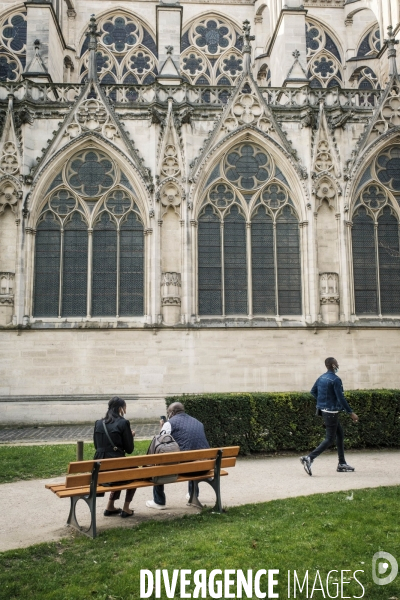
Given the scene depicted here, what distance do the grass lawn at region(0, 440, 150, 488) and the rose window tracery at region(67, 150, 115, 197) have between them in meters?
9.02

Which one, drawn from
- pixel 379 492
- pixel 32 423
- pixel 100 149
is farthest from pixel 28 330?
pixel 379 492

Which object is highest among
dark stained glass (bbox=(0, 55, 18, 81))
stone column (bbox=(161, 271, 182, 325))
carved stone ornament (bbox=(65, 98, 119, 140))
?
dark stained glass (bbox=(0, 55, 18, 81))

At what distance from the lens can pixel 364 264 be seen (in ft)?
60.2

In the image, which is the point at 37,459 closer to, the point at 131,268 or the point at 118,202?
the point at 131,268

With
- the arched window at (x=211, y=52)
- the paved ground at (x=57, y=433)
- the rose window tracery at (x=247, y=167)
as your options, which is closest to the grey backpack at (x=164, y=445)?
the paved ground at (x=57, y=433)

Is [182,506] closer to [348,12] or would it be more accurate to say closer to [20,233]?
[20,233]

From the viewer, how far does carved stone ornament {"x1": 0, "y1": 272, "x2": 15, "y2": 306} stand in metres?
16.9

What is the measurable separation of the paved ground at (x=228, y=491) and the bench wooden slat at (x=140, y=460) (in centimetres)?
75

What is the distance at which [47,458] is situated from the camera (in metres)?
10.6

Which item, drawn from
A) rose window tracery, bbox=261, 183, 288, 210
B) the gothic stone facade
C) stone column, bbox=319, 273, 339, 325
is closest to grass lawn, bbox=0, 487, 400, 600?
the gothic stone facade

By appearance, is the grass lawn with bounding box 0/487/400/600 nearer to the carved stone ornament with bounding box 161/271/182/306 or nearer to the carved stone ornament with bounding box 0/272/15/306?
the carved stone ornament with bounding box 161/271/182/306

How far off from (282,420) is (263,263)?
796cm

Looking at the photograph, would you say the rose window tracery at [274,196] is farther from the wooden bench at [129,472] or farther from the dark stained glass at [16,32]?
the dark stained glass at [16,32]

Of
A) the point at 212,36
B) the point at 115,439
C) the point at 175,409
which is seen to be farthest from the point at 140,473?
the point at 212,36
